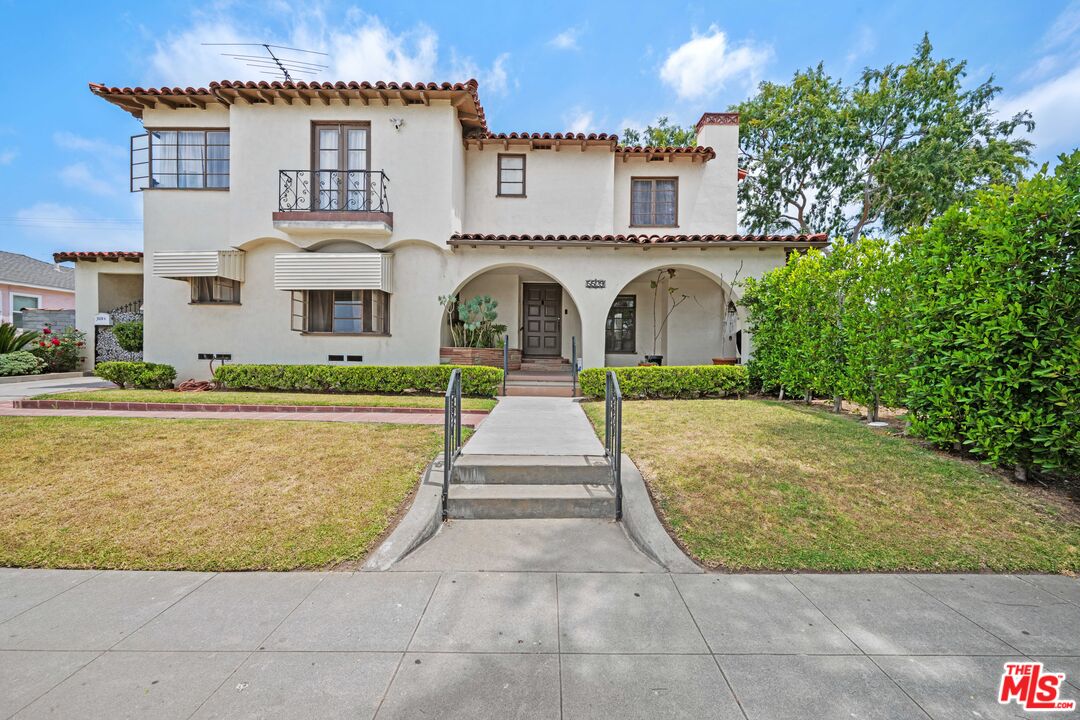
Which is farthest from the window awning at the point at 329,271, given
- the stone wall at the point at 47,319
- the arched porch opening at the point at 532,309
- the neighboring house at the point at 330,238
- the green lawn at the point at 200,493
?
the stone wall at the point at 47,319

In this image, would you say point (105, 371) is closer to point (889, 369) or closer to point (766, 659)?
point (766, 659)

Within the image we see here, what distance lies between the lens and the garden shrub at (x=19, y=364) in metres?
12.8

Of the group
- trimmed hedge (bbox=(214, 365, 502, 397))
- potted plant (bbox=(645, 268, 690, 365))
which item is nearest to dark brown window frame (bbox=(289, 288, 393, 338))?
trimmed hedge (bbox=(214, 365, 502, 397))

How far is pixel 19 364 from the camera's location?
42.6ft

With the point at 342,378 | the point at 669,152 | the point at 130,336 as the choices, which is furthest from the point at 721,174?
the point at 130,336

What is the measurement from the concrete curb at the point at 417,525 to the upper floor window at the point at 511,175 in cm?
970

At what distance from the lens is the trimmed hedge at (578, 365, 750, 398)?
9.64 m

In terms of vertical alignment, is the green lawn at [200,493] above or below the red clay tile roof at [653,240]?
below

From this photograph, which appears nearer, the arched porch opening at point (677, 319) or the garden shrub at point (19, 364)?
the garden shrub at point (19, 364)

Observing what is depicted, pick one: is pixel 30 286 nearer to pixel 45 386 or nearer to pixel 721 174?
pixel 45 386

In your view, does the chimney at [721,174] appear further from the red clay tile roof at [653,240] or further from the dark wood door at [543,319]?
the dark wood door at [543,319]

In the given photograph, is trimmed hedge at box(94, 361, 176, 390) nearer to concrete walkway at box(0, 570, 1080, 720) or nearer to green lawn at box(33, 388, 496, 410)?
green lawn at box(33, 388, 496, 410)

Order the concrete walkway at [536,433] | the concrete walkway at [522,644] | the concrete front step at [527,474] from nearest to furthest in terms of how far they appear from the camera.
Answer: the concrete walkway at [522,644] → the concrete front step at [527,474] → the concrete walkway at [536,433]

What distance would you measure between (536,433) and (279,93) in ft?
33.4
